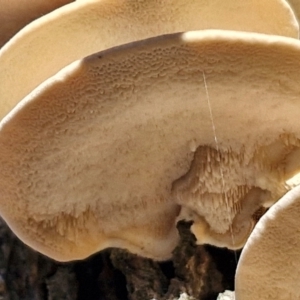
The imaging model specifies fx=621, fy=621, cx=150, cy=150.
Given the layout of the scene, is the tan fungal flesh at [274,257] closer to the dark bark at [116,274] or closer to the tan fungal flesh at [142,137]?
the tan fungal flesh at [142,137]

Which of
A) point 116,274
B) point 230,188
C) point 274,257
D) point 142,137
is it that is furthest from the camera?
point 116,274

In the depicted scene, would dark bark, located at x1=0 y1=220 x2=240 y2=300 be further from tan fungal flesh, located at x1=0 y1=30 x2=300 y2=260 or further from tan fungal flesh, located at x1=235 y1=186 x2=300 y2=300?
tan fungal flesh, located at x1=235 y1=186 x2=300 y2=300

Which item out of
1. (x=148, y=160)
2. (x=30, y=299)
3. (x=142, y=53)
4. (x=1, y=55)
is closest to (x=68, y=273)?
(x=30, y=299)

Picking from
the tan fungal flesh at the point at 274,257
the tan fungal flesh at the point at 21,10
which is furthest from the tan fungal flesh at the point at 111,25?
the tan fungal flesh at the point at 274,257

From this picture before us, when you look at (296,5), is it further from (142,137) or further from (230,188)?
(142,137)

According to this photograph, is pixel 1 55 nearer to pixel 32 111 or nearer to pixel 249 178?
pixel 32 111

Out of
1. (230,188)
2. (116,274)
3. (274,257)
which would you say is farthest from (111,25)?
(116,274)
